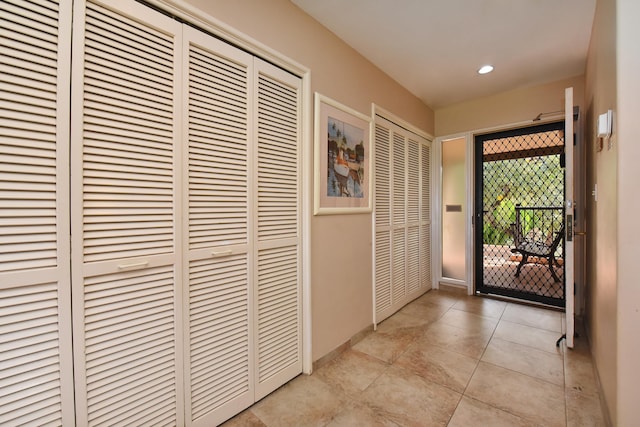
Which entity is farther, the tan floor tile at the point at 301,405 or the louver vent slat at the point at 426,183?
the louver vent slat at the point at 426,183

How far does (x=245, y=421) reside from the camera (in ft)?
5.09

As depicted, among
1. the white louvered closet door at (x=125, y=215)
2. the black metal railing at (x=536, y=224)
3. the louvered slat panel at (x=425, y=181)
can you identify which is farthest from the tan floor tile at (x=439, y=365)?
the black metal railing at (x=536, y=224)

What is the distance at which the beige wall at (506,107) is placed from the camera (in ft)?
10.1

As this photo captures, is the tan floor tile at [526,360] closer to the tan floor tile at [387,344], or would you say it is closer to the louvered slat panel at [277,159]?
the tan floor tile at [387,344]

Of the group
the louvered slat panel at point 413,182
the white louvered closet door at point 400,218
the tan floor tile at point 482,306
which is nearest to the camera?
the white louvered closet door at point 400,218

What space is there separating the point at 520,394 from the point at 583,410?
1.01 feet

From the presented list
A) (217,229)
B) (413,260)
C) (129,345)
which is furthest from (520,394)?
(129,345)

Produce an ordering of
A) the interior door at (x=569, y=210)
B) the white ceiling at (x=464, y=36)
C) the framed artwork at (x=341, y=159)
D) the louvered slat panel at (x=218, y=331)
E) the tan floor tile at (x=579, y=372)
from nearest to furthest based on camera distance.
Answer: the louvered slat panel at (x=218, y=331), the tan floor tile at (x=579, y=372), the white ceiling at (x=464, y=36), the framed artwork at (x=341, y=159), the interior door at (x=569, y=210)

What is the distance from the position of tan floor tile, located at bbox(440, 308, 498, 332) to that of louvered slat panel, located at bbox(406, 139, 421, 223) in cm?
118

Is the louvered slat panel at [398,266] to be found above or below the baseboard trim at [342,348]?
above

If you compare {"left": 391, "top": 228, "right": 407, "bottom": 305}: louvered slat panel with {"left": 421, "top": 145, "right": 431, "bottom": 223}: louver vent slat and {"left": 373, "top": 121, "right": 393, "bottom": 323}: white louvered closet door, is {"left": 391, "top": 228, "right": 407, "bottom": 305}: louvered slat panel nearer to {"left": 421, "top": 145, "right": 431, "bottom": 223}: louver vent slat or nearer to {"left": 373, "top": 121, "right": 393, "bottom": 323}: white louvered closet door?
{"left": 373, "top": 121, "right": 393, "bottom": 323}: white louvered closet door

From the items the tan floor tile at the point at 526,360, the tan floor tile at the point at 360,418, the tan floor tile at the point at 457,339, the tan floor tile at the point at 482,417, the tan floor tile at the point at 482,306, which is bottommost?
the tan floor tile at the point at 360,418

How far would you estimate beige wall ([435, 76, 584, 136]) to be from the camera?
10.1ft

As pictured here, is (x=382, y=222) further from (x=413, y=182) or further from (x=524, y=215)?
(x=524, y=215)
